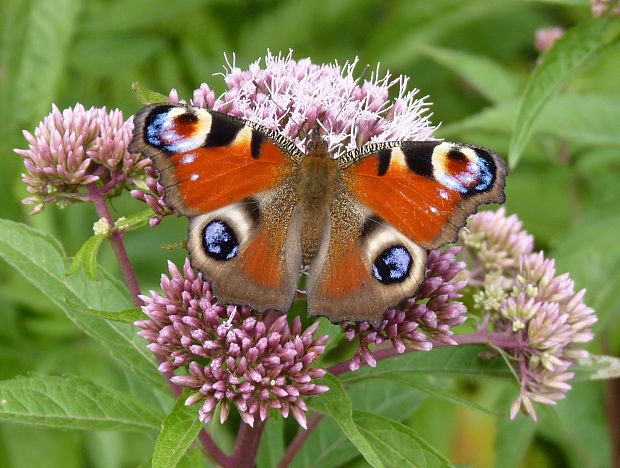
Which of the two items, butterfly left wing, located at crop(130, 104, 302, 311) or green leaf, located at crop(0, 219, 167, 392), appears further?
green leaf, located at crop(0, 219, 167, 392)

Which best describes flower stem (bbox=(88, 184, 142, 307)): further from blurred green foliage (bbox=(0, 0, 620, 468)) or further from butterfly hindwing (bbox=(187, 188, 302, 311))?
blurred green foliage (bbox=(0, 0, 620, 468))

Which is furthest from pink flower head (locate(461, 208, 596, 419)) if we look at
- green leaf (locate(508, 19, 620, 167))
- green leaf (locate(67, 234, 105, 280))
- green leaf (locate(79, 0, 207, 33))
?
green leaf (locate(79, 0, 207, 33))

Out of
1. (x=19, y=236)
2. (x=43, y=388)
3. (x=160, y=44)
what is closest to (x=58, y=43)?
(x=160, y=44)

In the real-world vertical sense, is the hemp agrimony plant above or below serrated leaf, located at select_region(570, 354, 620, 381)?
above

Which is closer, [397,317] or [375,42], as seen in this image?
[397,317]

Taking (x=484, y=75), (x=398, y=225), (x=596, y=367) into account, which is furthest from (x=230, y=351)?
(x=484, y=75)

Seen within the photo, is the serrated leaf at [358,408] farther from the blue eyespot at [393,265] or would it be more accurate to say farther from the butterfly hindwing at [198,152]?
the butterfly hindwing at [198,152]

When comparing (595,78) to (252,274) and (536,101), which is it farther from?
(252,274)

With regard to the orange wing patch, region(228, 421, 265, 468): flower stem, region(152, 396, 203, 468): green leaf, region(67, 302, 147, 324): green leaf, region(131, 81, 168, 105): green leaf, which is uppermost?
region(131, 81, 168, 105): green leaf

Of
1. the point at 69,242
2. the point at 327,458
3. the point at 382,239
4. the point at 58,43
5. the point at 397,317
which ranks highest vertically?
the point at 382,239
